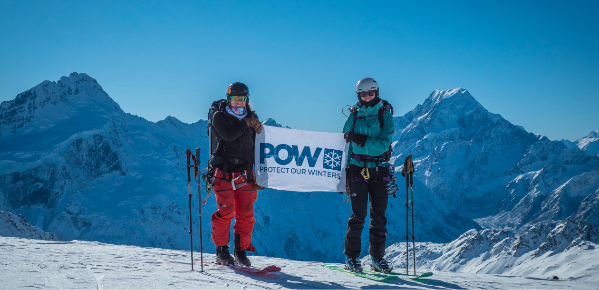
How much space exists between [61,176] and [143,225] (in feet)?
169

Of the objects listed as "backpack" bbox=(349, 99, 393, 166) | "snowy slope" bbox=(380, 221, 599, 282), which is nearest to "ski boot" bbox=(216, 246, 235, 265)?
"backpack" bbox=(349, 99, 393, 166)

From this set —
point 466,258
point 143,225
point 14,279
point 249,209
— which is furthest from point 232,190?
point 466,258

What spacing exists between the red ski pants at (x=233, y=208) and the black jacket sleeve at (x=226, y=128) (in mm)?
781

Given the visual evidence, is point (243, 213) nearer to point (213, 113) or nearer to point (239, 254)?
point (239, 254)

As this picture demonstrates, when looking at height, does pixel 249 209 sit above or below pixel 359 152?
below

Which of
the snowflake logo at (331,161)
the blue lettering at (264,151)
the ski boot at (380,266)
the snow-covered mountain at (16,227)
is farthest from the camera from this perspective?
the snow-covered mountain at (16,227)

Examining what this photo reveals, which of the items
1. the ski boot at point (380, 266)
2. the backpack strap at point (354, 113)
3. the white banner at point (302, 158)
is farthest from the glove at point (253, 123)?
the ski boot at point (380, 266)

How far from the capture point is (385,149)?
771cm

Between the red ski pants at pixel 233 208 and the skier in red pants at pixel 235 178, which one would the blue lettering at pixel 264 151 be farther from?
the red ski pants at pixel 233 208

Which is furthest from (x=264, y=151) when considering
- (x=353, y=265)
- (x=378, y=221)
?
(x=353, y=265)

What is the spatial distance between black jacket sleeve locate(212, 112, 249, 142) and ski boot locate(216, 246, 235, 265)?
2.17 meters

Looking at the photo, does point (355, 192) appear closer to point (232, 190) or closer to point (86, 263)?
point (232, 190)

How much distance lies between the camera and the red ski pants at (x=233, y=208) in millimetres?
7887

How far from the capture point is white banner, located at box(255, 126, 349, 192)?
9.38 m
